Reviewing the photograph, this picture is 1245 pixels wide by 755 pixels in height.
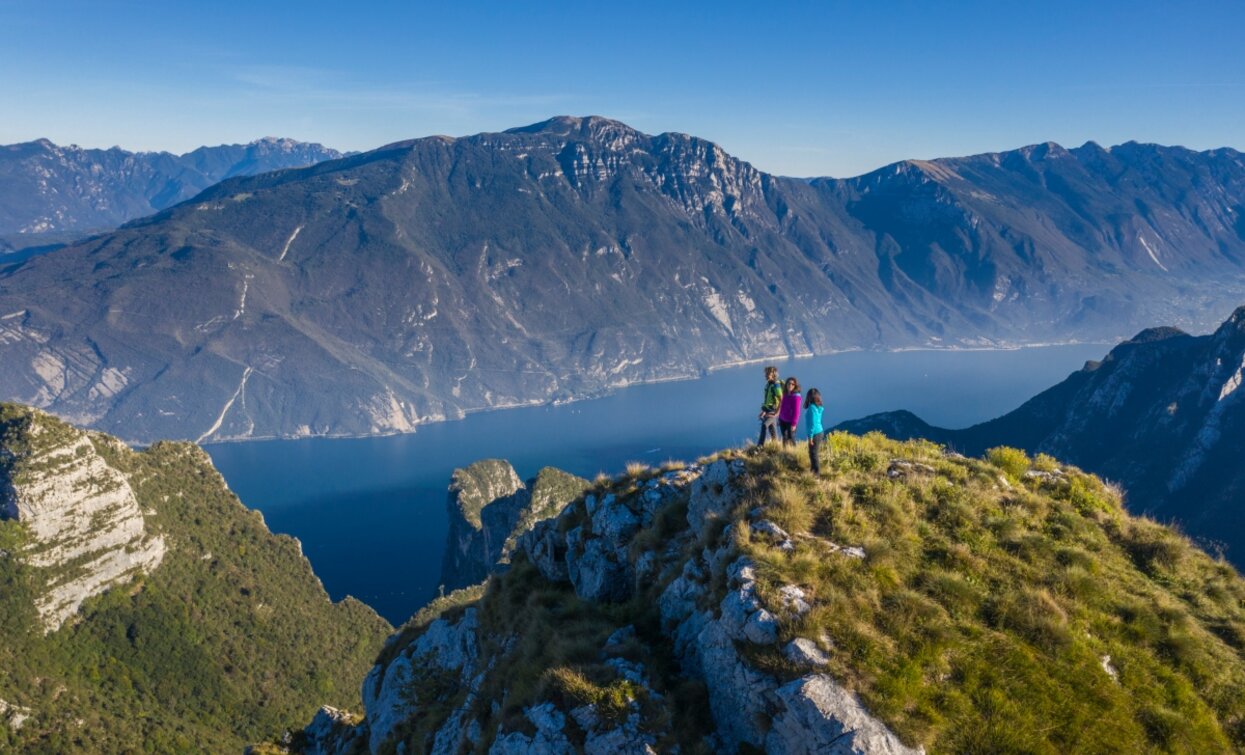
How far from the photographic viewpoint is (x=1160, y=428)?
144m

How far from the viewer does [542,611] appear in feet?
74.3

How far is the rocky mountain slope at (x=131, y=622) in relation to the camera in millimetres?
89375

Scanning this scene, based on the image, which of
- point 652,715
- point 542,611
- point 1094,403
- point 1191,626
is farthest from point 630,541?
point 1094,403

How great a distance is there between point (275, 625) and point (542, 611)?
11536 centimetres

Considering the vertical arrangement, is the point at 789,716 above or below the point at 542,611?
above

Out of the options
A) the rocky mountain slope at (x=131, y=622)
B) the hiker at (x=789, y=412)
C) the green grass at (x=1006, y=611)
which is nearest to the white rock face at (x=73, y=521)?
the rocky mountain slope at (x=131, y=622)

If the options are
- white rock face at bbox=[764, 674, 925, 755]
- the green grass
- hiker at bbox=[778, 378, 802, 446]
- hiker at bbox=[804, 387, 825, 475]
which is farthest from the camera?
hiker at bbox=[778, 378, 802, 446]

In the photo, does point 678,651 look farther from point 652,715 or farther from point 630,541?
point 630,541

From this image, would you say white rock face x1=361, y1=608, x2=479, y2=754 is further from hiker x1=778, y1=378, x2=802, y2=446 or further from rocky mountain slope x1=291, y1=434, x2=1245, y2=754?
hiker x1=778, y1=378, x2=802, y2=446

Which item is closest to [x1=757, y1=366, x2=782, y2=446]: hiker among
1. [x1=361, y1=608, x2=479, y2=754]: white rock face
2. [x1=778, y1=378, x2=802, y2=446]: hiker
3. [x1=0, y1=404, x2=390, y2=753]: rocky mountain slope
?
[x1=778, y1=378, x2=802, y2=446]: hiker

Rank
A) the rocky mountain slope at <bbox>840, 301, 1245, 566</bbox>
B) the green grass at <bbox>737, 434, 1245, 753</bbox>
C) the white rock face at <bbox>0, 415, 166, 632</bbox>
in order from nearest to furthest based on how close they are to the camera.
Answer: the green grass at <bbox>737, 434, 1245, 753</bbox> → the white rock face at <bbox>0, 415, 166, 632</bbox> → the rocky mountain slope at <bbox>840, 301, 1245, 566</bbox>

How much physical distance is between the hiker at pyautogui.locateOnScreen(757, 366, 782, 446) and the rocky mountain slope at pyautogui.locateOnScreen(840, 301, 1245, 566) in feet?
349

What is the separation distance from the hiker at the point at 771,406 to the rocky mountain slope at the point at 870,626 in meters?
2.42

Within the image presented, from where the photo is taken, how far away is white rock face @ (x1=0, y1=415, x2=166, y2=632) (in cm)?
10050
